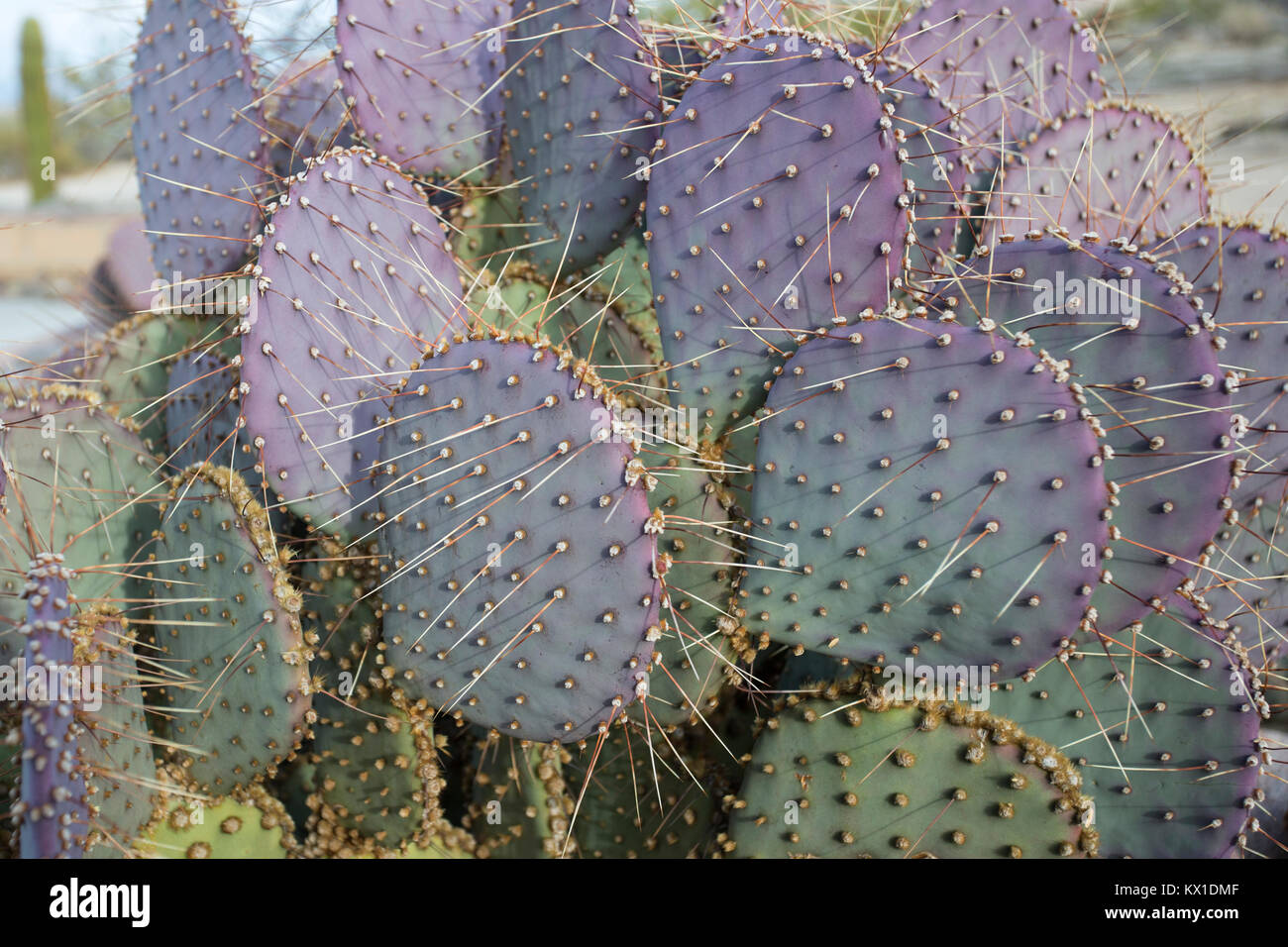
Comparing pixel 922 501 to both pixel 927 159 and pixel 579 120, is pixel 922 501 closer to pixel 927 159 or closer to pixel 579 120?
pixel 927 159

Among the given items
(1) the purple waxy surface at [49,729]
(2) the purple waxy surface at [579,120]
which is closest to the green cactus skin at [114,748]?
(1) the purple waxy surface at [49,729]

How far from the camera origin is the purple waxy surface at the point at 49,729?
1111 millimetres

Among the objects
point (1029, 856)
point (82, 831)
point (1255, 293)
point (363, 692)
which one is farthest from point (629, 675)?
point (1255, 293)

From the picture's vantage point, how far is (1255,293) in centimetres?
159

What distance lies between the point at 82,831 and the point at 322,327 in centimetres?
78

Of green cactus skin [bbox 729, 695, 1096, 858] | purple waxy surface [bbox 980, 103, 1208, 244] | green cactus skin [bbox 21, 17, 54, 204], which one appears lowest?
green cactus skin [bbox 729, 695, 1096, 858]

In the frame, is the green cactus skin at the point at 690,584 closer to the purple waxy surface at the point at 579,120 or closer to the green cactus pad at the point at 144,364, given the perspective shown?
the purple waxy surface at the point at 579,120

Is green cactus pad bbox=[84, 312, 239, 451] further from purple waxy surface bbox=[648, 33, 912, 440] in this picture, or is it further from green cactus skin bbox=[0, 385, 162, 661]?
purple waxy surface bbox=[648, 33, 912, 440]

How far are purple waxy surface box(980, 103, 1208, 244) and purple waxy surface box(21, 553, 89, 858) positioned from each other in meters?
1.52

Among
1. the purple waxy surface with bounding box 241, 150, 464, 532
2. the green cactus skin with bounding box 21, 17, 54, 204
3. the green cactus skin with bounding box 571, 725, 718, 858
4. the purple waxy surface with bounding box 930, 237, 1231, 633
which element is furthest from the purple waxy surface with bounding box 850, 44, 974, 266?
the green cactus skin with bounding box 21, 17, 54, 204

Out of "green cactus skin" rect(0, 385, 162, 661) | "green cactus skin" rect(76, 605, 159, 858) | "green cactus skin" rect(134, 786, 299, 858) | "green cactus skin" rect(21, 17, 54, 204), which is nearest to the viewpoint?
"green cactus skin" rect(76, 605, 159, 858)

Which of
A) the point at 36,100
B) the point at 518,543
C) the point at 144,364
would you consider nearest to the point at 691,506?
the point at 518,543

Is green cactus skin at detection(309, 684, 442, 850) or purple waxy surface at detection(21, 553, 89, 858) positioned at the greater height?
purple waxy surface at detection(21, 553, 89, 858)

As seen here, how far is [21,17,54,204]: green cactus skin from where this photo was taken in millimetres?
11594
